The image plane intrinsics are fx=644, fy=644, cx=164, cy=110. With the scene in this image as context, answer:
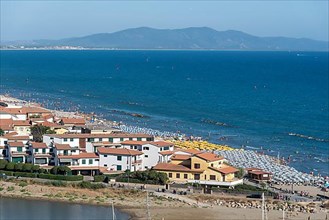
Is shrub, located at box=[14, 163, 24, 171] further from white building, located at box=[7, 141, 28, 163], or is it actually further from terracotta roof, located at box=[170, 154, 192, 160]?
terracotta roof, located at box=[170, 154, 192, 160]

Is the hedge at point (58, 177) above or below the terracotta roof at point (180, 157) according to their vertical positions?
below

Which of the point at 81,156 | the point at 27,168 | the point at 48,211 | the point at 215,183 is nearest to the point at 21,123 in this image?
the point at 81,156

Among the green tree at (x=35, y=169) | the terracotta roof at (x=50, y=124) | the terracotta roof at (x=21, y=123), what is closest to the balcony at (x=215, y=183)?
the green tree at (x=35, y=169)

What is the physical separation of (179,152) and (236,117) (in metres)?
36.6

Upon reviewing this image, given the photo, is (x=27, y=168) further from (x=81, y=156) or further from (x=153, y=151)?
(x=153, y=151)

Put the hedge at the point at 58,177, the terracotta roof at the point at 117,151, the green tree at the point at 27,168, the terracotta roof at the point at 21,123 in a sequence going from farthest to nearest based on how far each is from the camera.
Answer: the terracotta roof at the point at 21,123 → the terracotta roof at the point at 117,151 → the green tree at the point at 27,168 → the hedge at the point at 58,177

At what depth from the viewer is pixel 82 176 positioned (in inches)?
1686

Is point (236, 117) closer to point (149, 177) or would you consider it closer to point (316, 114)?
point (316, 114)

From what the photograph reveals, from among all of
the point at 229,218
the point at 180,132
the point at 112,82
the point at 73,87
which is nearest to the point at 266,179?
the point at 229,218

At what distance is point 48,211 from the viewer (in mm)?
36812

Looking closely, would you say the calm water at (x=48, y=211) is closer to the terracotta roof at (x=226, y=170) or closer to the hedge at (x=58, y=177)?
the hedge at (x=58, y=177)

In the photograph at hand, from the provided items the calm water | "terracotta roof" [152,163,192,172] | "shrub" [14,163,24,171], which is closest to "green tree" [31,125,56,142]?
"shrub" [14,163,24,171]

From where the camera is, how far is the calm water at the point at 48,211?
117 feet

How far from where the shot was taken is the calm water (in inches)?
1404
